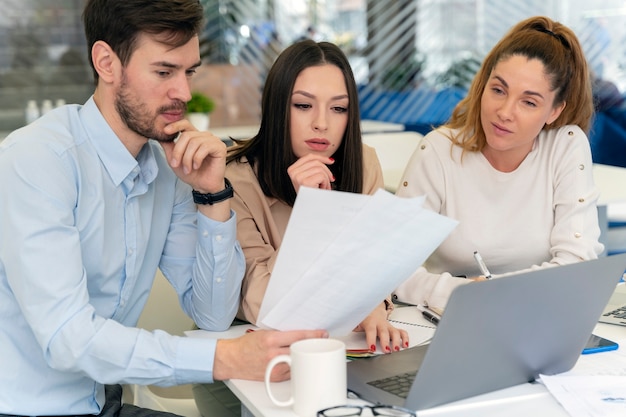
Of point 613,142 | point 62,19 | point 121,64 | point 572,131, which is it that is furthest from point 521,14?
point 121,64

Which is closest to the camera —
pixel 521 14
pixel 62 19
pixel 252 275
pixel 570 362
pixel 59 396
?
pixel 570 362

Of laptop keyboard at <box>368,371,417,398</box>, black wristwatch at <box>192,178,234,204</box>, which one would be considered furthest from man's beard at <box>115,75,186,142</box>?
laptop keyboard at <box>368,371,417,398</box>

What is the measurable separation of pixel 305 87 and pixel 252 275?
47 centimetres

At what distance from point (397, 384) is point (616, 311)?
652 mm

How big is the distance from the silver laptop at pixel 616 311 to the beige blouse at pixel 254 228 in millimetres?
663

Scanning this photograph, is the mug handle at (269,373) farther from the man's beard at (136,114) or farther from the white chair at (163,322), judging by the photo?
the white chair at (163,322)

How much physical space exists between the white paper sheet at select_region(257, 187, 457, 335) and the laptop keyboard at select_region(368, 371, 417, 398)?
0.13 metres

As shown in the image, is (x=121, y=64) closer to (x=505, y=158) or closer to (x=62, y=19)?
(x=505, y=158)

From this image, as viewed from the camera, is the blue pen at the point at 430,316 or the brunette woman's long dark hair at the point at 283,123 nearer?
the blue pen at the point at 430,316

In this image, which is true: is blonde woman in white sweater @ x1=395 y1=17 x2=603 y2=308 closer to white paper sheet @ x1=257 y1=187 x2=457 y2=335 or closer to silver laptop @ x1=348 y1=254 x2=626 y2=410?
silver laptop @ x1=348 y1=254 x2=626 y2=410

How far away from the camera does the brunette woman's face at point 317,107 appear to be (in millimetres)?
1934

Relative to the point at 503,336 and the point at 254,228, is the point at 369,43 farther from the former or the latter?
the point at 503,336

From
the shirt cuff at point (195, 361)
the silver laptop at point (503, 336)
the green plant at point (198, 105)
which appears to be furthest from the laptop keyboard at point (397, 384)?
the green plant at point (198, 105)

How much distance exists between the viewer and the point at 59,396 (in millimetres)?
1534
